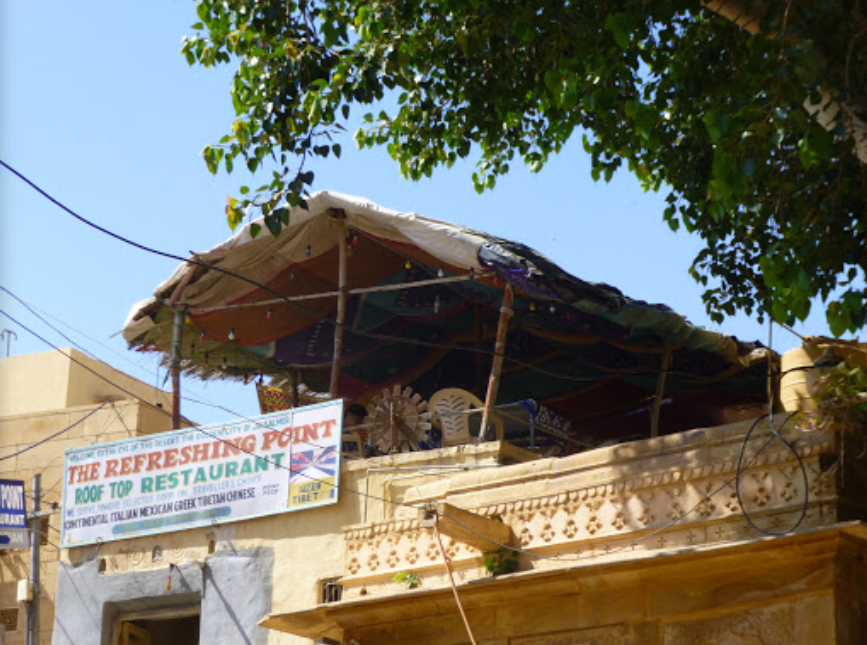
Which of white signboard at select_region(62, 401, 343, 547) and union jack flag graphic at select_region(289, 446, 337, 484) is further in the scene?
white signboard at select_region(62, 401, 343, 547)

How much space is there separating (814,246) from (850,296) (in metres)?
0.56

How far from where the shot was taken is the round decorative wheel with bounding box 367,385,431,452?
14.9 meters

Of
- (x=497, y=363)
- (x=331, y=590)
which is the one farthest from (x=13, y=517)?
(x=497, y=363)

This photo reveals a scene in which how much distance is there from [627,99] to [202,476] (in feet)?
23.0

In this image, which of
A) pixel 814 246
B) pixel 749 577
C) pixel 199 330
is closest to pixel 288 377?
pixel 199 330

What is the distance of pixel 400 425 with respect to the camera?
49.1 ft

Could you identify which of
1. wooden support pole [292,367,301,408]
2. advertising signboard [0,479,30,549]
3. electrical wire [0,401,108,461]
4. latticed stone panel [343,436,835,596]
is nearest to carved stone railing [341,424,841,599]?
latticed stone panel [343,436,835,596]

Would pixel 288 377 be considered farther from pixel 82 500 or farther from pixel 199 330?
pixel 82 500

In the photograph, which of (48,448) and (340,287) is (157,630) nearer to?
(48,448)

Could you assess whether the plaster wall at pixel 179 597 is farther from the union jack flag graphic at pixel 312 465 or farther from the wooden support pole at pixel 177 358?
the wooden support pole at pixel 177 358

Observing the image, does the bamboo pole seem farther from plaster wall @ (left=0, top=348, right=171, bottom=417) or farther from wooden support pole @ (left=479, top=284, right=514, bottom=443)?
plaster wall @ (left=0, top=348, right=171, bottom=417)

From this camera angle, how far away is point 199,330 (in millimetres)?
17719

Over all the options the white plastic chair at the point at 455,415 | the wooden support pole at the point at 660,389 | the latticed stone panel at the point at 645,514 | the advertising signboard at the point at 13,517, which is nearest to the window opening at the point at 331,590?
the latticed stone panel at the point at 645,514

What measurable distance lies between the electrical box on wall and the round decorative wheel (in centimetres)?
553
